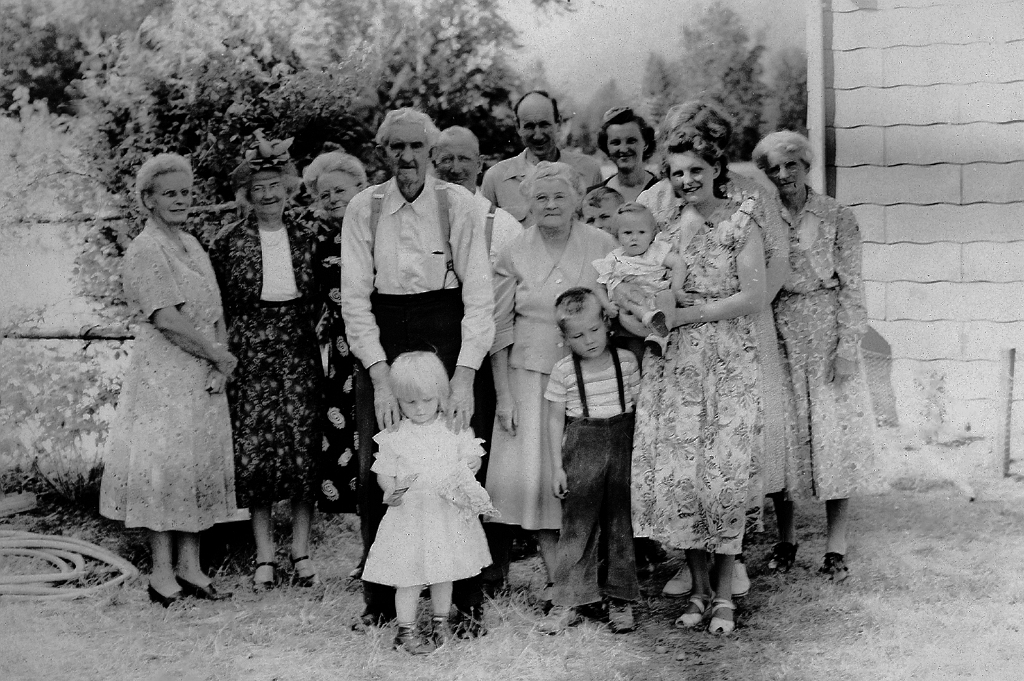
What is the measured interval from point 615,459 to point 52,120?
230cm

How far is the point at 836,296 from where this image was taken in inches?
137

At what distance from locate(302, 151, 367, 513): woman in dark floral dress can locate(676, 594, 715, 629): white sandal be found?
4.01ft

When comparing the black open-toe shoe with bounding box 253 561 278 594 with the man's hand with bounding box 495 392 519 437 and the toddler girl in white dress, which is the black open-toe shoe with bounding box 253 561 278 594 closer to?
the toddler girl in white dress

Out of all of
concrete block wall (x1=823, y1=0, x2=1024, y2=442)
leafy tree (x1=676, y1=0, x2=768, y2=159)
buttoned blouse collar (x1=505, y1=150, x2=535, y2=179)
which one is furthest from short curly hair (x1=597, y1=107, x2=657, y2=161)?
concrete block wall (x1=823, y1=0, x2=1024, y2=442)

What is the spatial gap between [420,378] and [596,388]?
1.85 ft

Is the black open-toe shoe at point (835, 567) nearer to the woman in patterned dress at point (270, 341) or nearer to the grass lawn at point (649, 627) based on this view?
the grass lawn at point (649, 627)

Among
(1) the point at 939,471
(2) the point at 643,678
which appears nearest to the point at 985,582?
(1) the point at 939,471

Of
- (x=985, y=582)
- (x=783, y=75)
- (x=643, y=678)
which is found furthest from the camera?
(x=783, y=75)

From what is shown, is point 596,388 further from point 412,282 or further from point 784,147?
point 784,147

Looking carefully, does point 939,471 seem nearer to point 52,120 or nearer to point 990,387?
point 990,387

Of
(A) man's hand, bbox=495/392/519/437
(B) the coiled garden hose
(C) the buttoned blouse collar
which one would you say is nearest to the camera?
(A) man's hand, bbox=495/392/519/437

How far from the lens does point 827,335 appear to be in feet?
11.4

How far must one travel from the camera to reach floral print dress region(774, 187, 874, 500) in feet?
11.4

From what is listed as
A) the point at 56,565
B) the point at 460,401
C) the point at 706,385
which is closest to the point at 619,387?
the point at 706,385
